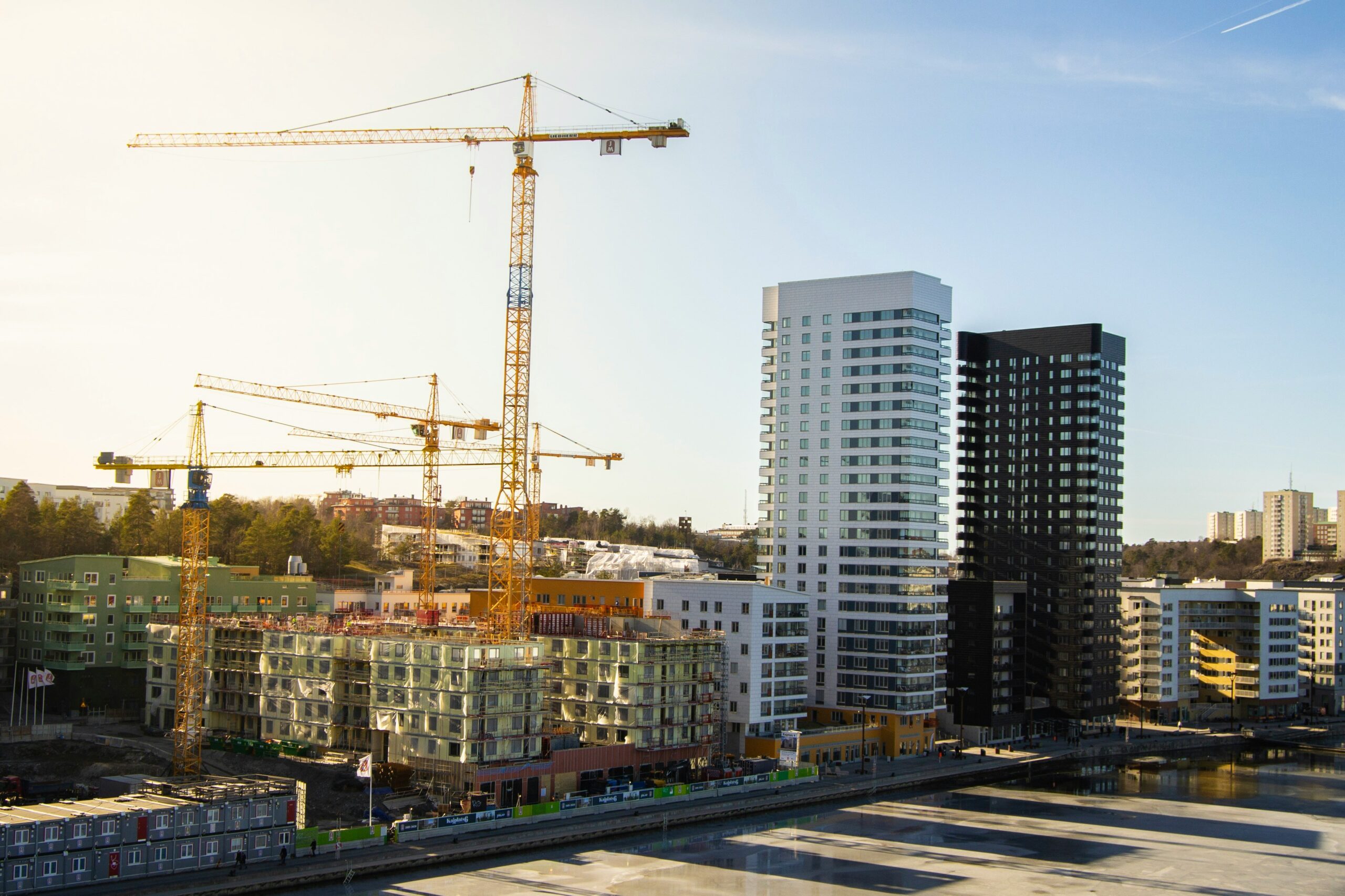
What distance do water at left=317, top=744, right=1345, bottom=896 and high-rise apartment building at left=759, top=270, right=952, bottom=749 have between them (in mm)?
15526

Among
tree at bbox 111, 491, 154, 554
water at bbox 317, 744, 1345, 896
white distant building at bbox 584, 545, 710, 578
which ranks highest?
tree at bbox 111, 491, 154, 554

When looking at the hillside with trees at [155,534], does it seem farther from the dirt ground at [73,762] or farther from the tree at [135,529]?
the dirt ground at [73,762]

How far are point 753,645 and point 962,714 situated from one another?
31.4m

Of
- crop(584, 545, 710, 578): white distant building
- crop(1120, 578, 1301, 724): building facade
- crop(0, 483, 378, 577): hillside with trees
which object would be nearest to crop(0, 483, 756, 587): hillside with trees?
crop(0, 483, 378, 577): hillside with trees

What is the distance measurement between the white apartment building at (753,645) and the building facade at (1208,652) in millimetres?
63808

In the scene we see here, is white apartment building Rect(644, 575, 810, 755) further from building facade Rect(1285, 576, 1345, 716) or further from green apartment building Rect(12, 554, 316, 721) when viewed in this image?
building facade Rect(1285, 576, 1345, 716)

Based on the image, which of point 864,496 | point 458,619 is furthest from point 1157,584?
point 458,619

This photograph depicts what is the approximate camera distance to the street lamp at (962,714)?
115075 mm

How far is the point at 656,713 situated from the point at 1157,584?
95183mm

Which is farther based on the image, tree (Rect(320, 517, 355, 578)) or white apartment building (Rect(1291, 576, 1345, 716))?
tree (Rect(320, 517, 355, 578))

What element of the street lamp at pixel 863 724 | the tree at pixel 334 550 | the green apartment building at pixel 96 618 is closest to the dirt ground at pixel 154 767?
the green apartment building at pixel 96 618

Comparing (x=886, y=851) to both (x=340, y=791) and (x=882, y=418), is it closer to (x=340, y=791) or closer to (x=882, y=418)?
(x=340, y=791)

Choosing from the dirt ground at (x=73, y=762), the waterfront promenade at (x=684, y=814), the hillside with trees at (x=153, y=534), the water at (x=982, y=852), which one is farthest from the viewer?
the hillside with trees at (x=153, y=534)

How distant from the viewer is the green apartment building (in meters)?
108
